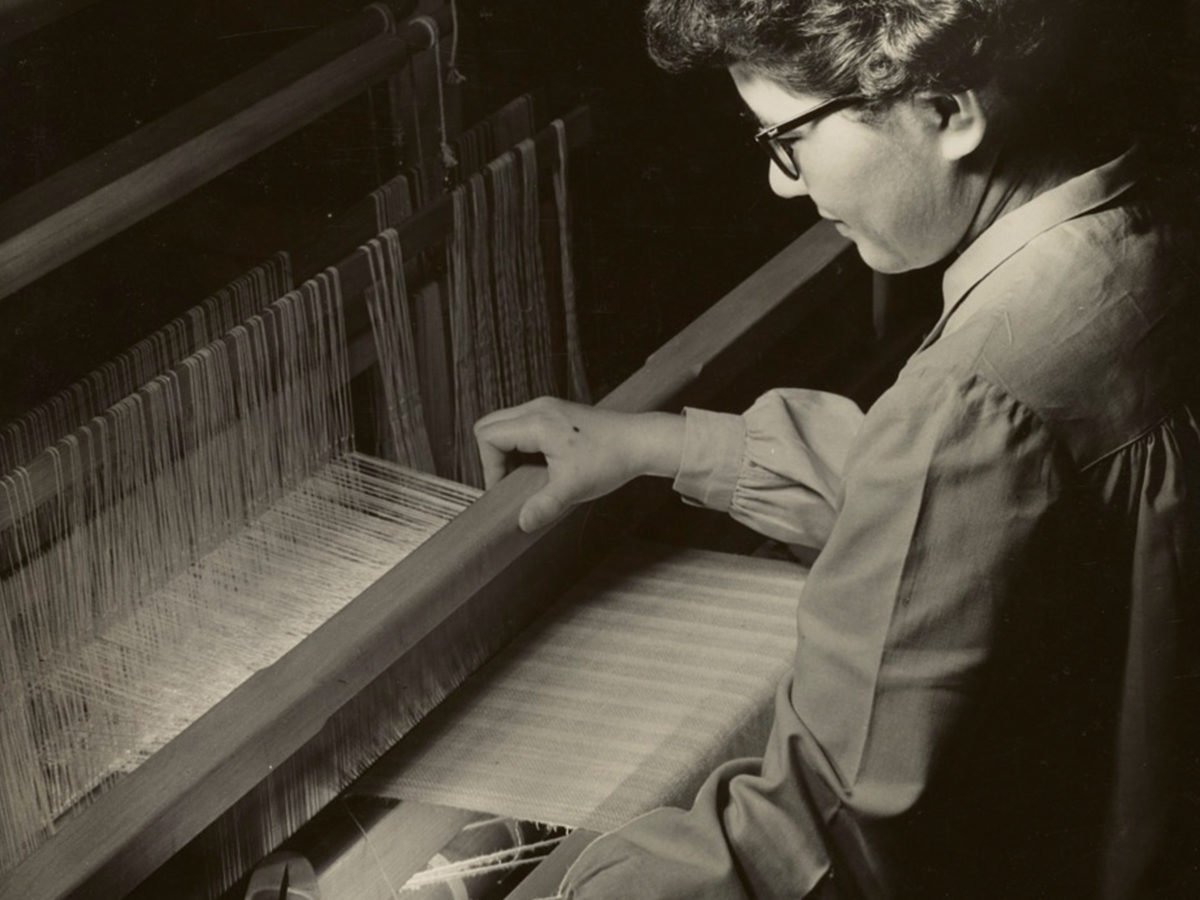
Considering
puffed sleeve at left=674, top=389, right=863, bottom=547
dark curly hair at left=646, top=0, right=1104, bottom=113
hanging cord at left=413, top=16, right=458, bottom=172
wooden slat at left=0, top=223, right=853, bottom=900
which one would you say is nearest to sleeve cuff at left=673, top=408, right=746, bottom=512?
puffed sleeve at left=674, top=389, right=863, bottom=547

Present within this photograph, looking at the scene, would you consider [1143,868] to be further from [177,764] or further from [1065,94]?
[177,764]

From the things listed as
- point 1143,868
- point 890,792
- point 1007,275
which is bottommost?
point 1143,868

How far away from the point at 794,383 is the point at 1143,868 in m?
1.05

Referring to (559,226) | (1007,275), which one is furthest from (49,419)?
(1007,275)

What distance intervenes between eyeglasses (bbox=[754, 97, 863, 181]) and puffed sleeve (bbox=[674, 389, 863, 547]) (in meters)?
0.39

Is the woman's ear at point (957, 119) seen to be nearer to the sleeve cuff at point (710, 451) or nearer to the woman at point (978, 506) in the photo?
the woman at point (978, 506)

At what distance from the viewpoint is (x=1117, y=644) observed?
4.78ft

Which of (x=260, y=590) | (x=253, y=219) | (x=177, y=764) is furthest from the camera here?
(x=253, y=219)

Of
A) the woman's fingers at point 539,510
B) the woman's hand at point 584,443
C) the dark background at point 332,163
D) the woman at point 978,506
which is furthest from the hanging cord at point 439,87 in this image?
the woman at point 978,506

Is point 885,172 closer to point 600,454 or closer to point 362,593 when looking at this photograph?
point 600,454

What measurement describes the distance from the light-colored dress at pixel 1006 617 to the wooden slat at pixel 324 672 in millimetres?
299

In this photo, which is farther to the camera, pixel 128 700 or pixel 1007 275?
pixel 128 700

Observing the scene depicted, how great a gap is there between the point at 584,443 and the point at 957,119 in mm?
603

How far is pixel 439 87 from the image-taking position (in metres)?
2.42
